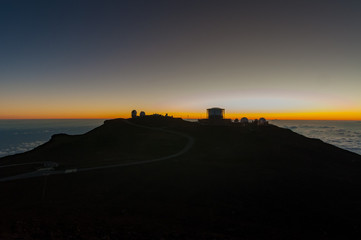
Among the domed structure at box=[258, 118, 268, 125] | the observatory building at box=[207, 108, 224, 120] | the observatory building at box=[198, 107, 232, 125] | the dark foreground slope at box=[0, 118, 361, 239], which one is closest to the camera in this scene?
the dark foreground slope at box=[0, 118, 361, 239]

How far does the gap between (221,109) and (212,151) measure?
2844 centimetres

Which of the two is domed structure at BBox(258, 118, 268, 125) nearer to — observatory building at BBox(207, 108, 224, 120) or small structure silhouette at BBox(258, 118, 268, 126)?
small structure silhouette at BBox(258, 118, 268, 126)

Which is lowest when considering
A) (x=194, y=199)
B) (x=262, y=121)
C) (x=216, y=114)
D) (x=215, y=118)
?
(x=194, y=199)

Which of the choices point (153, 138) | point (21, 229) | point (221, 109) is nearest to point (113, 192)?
point (21, 229)

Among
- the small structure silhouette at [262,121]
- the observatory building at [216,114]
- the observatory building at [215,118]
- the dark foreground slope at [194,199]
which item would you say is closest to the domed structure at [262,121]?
the small structure silhouette at [262,121]

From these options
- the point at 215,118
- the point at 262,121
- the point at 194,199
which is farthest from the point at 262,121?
the point at 194,199

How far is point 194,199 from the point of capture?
18.5 metres

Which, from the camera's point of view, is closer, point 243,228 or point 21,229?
point 21,229

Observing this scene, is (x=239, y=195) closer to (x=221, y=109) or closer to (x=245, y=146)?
(x=245, y=146)

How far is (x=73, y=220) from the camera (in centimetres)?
1250

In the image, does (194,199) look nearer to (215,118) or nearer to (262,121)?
(215,118)

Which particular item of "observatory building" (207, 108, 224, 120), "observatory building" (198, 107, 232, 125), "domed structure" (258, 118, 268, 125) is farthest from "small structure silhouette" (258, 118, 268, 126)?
"observatory building" (207, 108, 224, 120)

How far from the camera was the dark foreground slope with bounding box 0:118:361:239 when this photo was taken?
1230cm

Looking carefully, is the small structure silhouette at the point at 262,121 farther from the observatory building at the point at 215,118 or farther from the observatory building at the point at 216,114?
the observatory building at the point at 216,114
